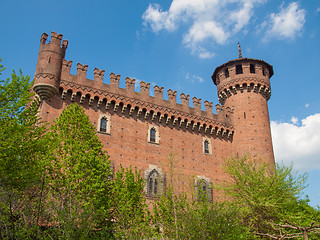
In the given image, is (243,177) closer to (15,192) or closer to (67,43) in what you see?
(15,192)

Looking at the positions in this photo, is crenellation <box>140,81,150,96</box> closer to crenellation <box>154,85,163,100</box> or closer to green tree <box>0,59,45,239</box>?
crenellation <box>154,85,163,100</box>

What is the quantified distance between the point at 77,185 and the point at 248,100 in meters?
18.4

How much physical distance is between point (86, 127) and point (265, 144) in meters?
16.3

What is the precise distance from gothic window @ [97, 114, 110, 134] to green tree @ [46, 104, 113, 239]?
225 inches

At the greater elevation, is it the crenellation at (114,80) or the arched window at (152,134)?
the crenellation at (114,80)

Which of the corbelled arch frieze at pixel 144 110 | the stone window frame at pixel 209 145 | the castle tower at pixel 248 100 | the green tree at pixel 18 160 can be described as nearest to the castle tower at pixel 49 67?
the corbelled arch frieze at pixel 144 110

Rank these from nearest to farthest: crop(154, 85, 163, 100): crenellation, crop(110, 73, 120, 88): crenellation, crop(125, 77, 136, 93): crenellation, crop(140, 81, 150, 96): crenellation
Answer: crop(110, 73, 120, 88): crenellation → crop(125, 77, 136, 93): crenellation → crop(140, 81, 150, 96): crenellation → crop(154, 85, 163, 100): crenellation

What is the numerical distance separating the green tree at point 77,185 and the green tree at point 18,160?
29.1 inches

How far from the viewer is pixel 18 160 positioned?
42.1 feet

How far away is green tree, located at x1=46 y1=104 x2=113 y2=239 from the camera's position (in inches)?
520

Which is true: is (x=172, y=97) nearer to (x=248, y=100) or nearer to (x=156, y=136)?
(x=156, y=136)

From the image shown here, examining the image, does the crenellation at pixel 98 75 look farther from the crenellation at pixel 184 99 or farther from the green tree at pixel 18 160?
the green tree at pixel 18 160

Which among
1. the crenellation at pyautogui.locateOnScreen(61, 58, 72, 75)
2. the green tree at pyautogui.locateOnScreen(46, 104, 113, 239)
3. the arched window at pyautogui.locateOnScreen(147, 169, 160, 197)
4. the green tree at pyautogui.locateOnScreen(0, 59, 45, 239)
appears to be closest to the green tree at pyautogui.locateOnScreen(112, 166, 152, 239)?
the green tree at pyautogui.locateOnScreen(46, 104, 113, 239)

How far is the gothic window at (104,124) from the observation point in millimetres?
22580
